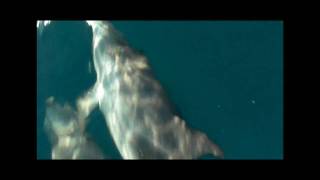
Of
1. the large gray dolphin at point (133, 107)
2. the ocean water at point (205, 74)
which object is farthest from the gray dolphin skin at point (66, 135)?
the large gray dolphin at point (133, 107)

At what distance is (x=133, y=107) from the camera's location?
7.32 metres

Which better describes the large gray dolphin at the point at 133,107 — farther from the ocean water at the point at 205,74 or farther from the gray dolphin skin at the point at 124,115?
the ocean water at the point at 205,74

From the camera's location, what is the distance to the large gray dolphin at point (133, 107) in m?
7.13

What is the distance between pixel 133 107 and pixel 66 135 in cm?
123

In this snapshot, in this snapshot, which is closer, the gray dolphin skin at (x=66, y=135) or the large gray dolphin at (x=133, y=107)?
the large gray dolphin at (x=133, y=107)

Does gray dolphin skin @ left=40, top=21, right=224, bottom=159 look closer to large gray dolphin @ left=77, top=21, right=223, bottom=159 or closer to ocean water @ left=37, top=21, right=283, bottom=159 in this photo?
large gray dolphin @ left=77, top=21, right=223, bottom=159

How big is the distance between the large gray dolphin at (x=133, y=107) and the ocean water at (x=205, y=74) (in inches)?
5.2

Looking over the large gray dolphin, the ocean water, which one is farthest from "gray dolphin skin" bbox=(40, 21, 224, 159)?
the ocean water

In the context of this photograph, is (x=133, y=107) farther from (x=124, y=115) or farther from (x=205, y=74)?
(x=205, y=74)

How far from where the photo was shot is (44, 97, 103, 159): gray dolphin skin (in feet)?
24.3

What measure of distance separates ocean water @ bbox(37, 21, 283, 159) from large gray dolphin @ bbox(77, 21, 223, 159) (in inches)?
5.2

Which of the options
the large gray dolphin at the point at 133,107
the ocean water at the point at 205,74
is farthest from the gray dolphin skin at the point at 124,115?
the ocean water at the point at 205,74

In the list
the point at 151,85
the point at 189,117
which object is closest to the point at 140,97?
the point at 151,85

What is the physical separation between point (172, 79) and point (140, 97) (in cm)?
61
